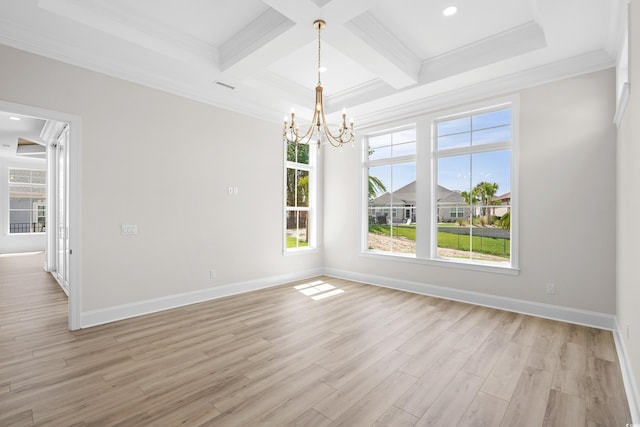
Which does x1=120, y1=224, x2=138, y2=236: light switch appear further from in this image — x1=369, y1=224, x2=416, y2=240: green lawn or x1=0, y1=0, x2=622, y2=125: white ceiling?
x1=369, y1=224, x2=416, y2=240: green lawn

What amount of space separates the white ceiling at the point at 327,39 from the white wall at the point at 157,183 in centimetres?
27

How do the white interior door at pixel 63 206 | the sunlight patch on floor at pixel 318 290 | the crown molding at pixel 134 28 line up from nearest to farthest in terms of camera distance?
1. the crown molding at pixel 134 28
2. the white interior door at pixel 63 206
3. the sunlight patch on floor at pixel 318 290

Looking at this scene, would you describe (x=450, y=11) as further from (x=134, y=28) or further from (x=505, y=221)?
(x=134, y=28)

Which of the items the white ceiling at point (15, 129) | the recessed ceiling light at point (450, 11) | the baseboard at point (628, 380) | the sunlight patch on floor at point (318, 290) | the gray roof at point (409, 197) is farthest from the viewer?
the white ceiling at point (15, 129)

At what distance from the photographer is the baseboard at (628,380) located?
1833 mm

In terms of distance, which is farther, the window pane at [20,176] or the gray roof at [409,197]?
the window pane at [20,176]

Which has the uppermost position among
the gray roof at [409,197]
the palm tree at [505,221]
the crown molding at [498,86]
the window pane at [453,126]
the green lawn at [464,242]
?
the crown molding at [498,86]

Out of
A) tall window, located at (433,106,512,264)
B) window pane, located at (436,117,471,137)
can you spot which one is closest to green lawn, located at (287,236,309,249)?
tall window, located at (433,106,512,264)

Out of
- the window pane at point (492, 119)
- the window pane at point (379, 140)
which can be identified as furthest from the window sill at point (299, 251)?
the window pane at point (492, 119)

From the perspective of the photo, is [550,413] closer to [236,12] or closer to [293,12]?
[293,12]

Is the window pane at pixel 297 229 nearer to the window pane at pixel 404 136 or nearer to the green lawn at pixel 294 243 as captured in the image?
the green lawn at pixel 294 243

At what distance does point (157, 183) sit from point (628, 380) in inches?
195

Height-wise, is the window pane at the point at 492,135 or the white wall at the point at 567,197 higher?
the window pane at the point at 492,135

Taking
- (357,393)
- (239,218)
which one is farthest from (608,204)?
(239,218)
